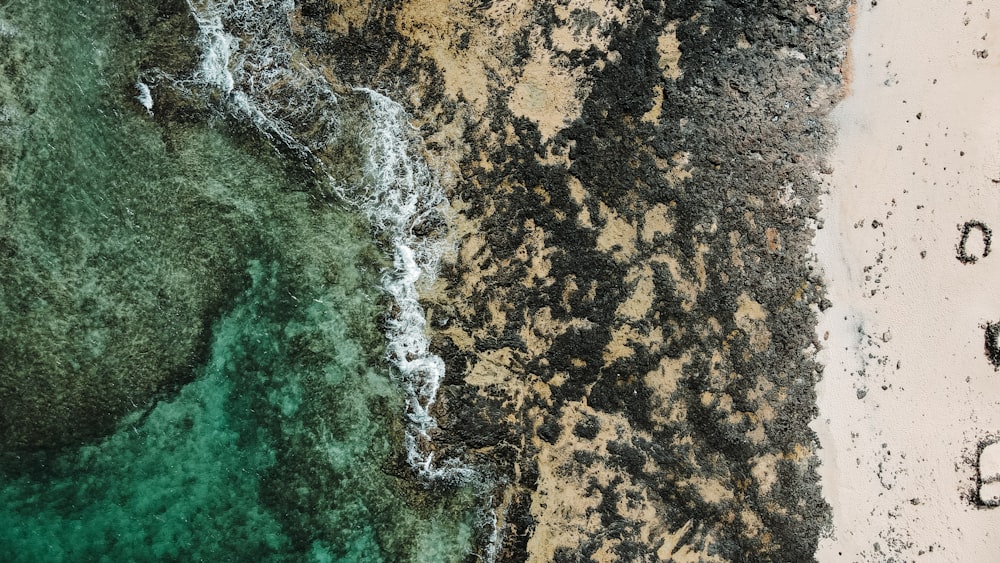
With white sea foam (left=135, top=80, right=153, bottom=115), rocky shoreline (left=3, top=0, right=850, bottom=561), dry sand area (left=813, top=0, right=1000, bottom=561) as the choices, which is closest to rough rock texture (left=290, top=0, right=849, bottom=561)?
rocky shoreline (left=3, top=0, right=850, bottom=561)

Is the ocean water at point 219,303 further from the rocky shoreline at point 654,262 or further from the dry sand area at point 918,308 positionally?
the dry sand area at point 918,308

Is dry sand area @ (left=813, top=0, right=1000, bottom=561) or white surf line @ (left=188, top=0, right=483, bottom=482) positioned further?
white surf line @ (left=188, top=0, right=483, bottom=482)

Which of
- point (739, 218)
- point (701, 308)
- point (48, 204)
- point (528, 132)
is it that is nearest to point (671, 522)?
point (701, 308)

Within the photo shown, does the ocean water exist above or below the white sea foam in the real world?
below

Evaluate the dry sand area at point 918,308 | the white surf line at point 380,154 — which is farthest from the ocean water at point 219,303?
the dry sand area at point 918,308

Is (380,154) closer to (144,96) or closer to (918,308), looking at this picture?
(144,96)

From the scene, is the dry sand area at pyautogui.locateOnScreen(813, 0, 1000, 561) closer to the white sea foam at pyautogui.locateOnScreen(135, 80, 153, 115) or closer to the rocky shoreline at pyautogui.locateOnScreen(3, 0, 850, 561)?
the rocky shoreline at pyautogui.locateOnScreen(3, 0, 850, 561)

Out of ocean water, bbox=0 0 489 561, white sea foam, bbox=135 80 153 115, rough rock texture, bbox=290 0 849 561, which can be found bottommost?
ocean water, bbox=0 0 489 561

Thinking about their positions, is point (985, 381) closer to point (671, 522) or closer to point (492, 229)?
point (671, 522)
